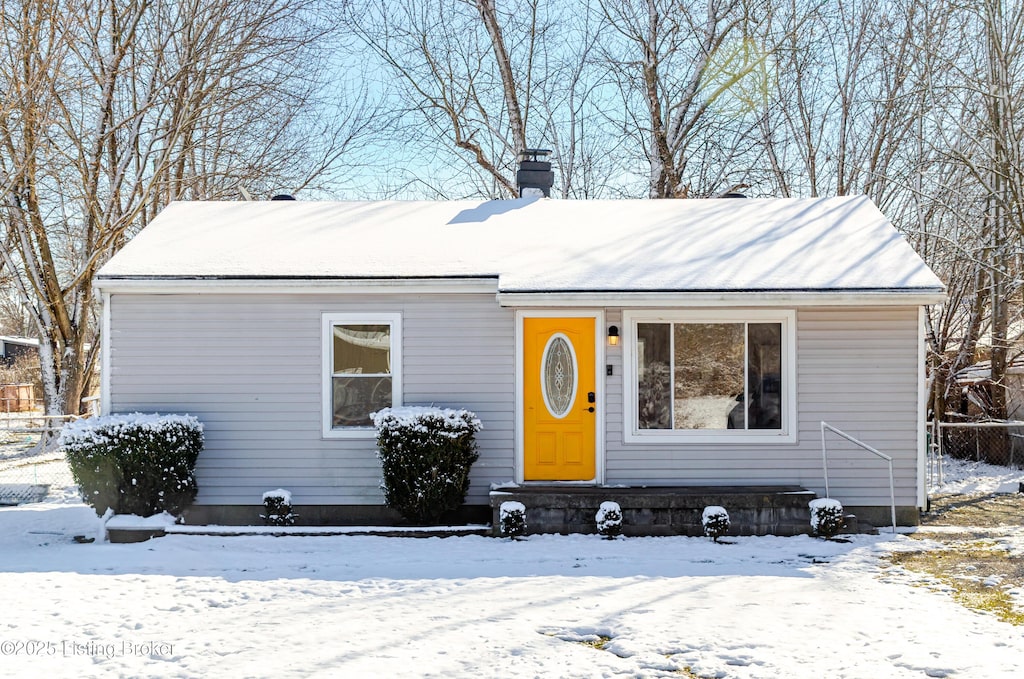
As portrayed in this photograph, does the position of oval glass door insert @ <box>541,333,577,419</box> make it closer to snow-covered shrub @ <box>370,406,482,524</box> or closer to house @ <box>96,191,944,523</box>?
house @ <box>96,191,944,523</box>

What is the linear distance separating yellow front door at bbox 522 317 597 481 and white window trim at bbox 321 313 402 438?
1.43m

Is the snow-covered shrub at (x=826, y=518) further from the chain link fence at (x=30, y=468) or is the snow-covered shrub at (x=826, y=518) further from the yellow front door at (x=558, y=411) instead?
the chain link fence at (x=30, y=468)

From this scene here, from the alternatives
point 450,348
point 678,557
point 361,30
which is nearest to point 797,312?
point 678,557

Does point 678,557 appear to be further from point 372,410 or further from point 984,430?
point 984,430

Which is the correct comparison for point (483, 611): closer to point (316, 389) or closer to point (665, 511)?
point (665, 511)

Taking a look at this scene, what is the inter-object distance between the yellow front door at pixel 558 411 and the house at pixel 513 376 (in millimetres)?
18

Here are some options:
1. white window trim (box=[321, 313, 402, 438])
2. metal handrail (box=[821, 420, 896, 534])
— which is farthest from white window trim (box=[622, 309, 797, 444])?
white window trim (box=[321, 313, 402, 438])

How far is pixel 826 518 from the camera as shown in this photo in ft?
28.9

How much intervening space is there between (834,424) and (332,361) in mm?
5616

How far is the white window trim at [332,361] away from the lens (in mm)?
9523

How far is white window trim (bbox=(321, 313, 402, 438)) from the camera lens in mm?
9523

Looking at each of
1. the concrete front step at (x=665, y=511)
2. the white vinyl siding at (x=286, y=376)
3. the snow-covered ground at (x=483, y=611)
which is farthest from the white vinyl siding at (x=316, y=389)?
the snow-covered ground at (x=483, y=611)

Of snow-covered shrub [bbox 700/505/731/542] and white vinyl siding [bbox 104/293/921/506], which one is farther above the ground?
white vinyl siding [bbox 104/293/921/506]

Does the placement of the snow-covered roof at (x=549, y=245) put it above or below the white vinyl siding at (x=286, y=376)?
above
